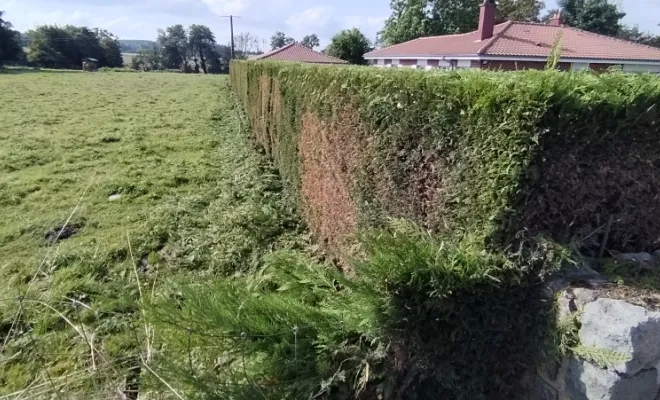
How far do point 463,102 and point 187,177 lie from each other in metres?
6.32

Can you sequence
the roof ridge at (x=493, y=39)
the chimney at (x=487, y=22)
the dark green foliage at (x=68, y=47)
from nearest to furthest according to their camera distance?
the roof ridge at (x=493, y=39) → the chimney at (x=487, y=22) → the dark green foliage at (x=68, y=47)

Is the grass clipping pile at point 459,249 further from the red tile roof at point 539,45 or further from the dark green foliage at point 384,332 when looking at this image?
the red tile roof at point 539,45

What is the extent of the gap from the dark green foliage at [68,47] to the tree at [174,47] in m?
7.88

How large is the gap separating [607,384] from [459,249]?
826mm

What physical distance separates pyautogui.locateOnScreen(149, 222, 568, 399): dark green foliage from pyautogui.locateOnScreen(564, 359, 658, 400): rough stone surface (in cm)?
20

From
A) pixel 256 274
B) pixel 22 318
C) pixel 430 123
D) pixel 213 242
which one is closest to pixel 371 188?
pixel 430 123

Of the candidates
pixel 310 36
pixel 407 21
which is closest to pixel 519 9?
pixel 407 21

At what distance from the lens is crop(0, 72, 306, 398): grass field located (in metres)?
3.11

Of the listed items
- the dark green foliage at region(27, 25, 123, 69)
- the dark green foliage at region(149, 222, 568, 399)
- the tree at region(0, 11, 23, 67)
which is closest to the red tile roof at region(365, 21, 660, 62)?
the dark green foliage at region(149, 222, 568, 399)

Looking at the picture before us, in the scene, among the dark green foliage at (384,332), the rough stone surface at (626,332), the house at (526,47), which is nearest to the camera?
the rough stone surface at (626,332)

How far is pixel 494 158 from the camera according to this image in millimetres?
2047

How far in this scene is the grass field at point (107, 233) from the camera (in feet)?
10.2

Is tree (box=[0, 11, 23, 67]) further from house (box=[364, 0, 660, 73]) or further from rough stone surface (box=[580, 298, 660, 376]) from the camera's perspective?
rough stone surface (box=[580, 298, 660, 376])

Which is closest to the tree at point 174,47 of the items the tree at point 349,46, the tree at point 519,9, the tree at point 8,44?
the tree at point 8,44
